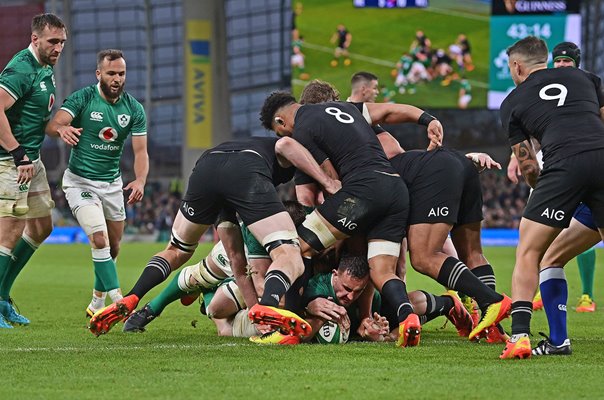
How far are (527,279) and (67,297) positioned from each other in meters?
7.59

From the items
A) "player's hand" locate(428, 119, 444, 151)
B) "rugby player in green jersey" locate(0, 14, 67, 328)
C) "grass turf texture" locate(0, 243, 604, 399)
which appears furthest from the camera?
"rugby player in green jersey" locate(0, 14, 67, 328)

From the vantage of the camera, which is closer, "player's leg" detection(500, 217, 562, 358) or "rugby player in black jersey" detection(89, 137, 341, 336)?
"player's leg" detection(500, 217, 562, 358)

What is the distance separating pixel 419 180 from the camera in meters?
7.59

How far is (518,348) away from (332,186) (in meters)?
1.88

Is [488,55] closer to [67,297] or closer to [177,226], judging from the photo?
[67,297]

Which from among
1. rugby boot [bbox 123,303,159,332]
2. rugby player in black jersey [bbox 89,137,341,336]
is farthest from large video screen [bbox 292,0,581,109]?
rugby player in black jersey [bbox 89,137,341,336]

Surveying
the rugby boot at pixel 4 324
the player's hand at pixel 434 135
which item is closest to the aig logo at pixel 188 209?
the player's hand at pixel 434 135

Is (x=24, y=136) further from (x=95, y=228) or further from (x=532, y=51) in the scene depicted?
(x=532, y=51)

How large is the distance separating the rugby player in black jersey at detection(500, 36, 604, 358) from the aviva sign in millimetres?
28942

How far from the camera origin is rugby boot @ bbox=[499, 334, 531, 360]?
6305mm

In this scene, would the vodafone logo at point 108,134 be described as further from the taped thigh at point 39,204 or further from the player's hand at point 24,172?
the player's hand at point 24,172

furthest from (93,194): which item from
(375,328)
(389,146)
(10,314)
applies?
(375,328)

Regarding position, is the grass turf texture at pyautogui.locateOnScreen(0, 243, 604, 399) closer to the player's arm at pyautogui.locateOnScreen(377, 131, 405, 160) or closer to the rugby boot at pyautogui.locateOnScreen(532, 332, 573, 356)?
the rugby boot at pyautogui.locateOnScreen(532, 332, 573, 356)

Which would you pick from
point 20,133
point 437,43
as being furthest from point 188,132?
point 20,133
